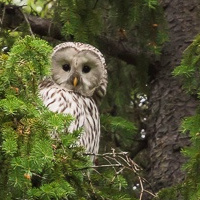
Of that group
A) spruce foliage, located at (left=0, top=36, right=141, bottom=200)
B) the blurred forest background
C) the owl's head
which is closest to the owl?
the owl's head

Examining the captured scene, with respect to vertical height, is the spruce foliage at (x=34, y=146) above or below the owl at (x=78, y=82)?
above

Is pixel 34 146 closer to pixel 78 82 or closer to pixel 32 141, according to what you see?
pixel 32 141

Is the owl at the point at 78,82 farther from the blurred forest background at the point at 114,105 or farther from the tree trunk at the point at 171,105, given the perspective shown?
the tree trunk at the point at 171,105

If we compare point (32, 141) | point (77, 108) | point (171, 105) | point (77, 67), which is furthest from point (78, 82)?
point (32, 141)

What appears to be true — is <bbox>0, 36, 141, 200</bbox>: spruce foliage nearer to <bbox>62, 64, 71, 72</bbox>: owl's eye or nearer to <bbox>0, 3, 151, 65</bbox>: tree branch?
<bbox>62, 64, 71, 72</bbox>: owl's eye

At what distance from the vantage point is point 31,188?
340 centimetres

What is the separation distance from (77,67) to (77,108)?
323 millimetres

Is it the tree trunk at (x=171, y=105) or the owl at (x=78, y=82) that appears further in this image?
the tree trunk at (x=171, y=105)

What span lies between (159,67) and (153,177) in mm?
917

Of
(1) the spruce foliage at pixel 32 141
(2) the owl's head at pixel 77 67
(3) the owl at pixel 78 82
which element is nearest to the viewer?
(1) the spruce foliage at pixel 32 141

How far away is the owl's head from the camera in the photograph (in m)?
5.57

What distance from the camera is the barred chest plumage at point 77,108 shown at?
→ 5348mm

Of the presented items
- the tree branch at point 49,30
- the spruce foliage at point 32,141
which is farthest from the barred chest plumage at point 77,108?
the spruce foliage at point 32,141

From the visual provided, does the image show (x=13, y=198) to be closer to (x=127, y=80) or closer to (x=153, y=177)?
(x=153, y=177)
